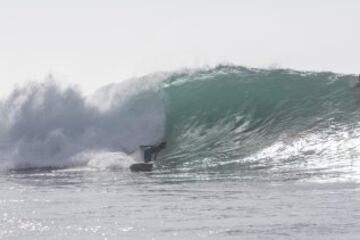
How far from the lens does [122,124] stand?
121 feet

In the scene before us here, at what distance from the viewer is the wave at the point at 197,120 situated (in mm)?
29891

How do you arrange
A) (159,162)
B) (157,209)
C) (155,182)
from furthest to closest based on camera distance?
(159,162)
(155,182)
(157,209)

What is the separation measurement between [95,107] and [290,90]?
8997mm

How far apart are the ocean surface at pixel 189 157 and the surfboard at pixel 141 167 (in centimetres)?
54

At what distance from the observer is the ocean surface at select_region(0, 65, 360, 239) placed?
50.0ft

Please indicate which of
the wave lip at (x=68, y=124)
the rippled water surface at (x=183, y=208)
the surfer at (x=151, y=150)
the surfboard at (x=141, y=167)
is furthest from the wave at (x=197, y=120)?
the rippled water surface at (x=183, y=208)

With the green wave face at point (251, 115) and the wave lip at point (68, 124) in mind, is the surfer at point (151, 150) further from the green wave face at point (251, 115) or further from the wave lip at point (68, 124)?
the wave lip at point (68, 124)

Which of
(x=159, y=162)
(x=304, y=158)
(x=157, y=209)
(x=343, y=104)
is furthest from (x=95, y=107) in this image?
(x=157, y=209)

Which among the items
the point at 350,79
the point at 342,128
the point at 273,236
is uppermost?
the point at 350,79

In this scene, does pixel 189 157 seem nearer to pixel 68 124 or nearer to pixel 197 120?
pixel 197 120

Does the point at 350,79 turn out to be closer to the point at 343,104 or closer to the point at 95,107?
the point at 343,104

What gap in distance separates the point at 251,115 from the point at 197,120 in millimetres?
2539

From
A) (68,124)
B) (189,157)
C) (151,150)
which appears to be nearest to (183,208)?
(189,157)

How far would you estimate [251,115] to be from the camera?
35.8 m
